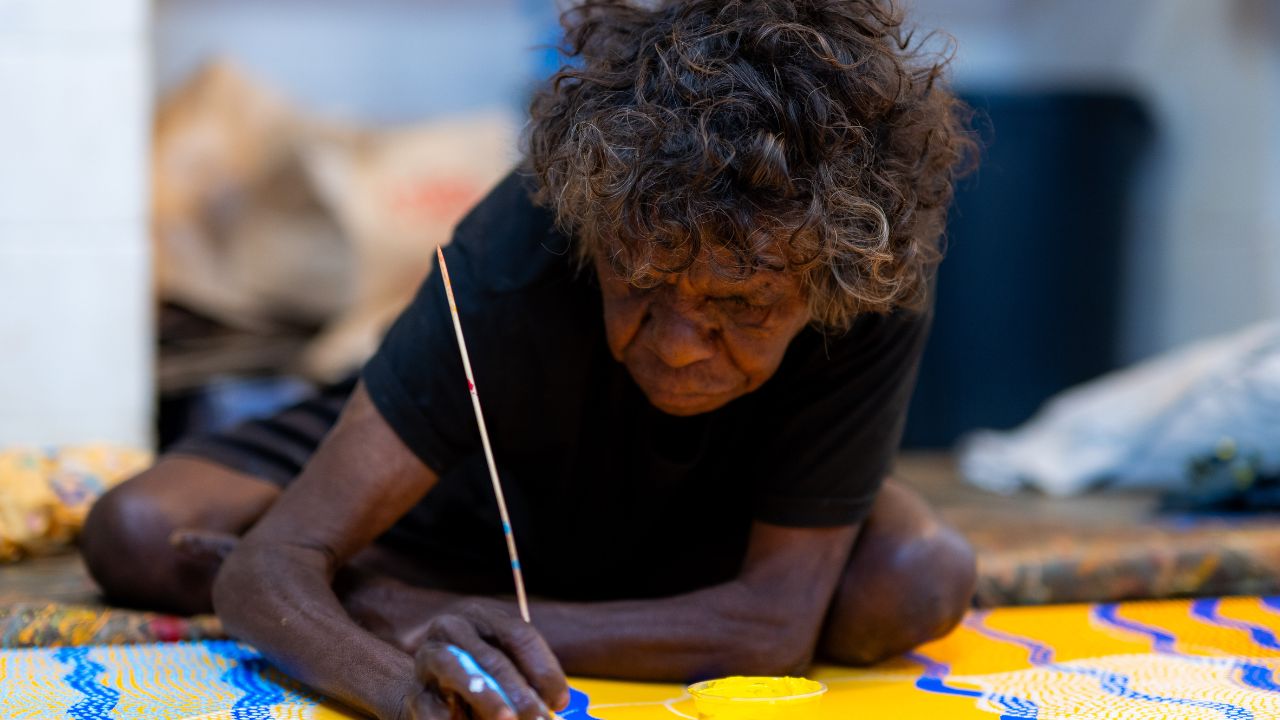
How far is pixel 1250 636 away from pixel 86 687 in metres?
1.44

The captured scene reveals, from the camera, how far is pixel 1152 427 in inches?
117

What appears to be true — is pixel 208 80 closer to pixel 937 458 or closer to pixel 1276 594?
pixel 937 458

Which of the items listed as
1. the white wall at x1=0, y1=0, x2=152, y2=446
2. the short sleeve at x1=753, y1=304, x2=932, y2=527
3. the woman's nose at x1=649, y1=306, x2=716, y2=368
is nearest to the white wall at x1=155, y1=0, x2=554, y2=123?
the white wall at x1=0, y1=0, x2=152, y2=446

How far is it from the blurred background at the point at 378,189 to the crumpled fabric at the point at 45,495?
15.3 inches

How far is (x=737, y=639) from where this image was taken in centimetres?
142

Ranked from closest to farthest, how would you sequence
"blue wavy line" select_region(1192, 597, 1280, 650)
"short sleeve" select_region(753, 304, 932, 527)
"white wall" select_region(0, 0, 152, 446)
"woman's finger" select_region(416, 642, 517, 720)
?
1. "woman's finger" select_region(416, 642, 517, 720)
2. "short sleeve" select_region(753, 304, 932, 527)
3. "blue wavy line" select_region(1192, 597, 1280, 650)
4. "white wall" select_region(0, 0, 152, 446)

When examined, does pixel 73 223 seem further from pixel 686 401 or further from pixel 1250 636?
pixel 1250 636

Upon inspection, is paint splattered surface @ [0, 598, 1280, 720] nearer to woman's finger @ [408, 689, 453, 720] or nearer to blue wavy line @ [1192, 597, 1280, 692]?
blue wavy line @ [1192, 597, 1280, 692]

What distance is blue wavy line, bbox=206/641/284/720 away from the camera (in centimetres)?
127

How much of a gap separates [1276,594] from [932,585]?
2.66 feet

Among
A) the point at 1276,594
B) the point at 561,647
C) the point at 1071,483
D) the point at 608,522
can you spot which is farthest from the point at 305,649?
the point at 1071,483

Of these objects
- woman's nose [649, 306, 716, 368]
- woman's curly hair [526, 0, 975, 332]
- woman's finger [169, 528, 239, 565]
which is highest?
woman's curly hair [526, 0, 975, 332]

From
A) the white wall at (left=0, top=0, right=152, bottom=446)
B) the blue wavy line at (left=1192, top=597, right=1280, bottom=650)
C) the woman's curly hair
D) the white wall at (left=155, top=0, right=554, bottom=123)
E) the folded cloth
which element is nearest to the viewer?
the woman's curly hair

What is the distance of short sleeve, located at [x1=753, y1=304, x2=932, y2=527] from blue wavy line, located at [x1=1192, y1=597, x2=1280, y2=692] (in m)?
0.50
